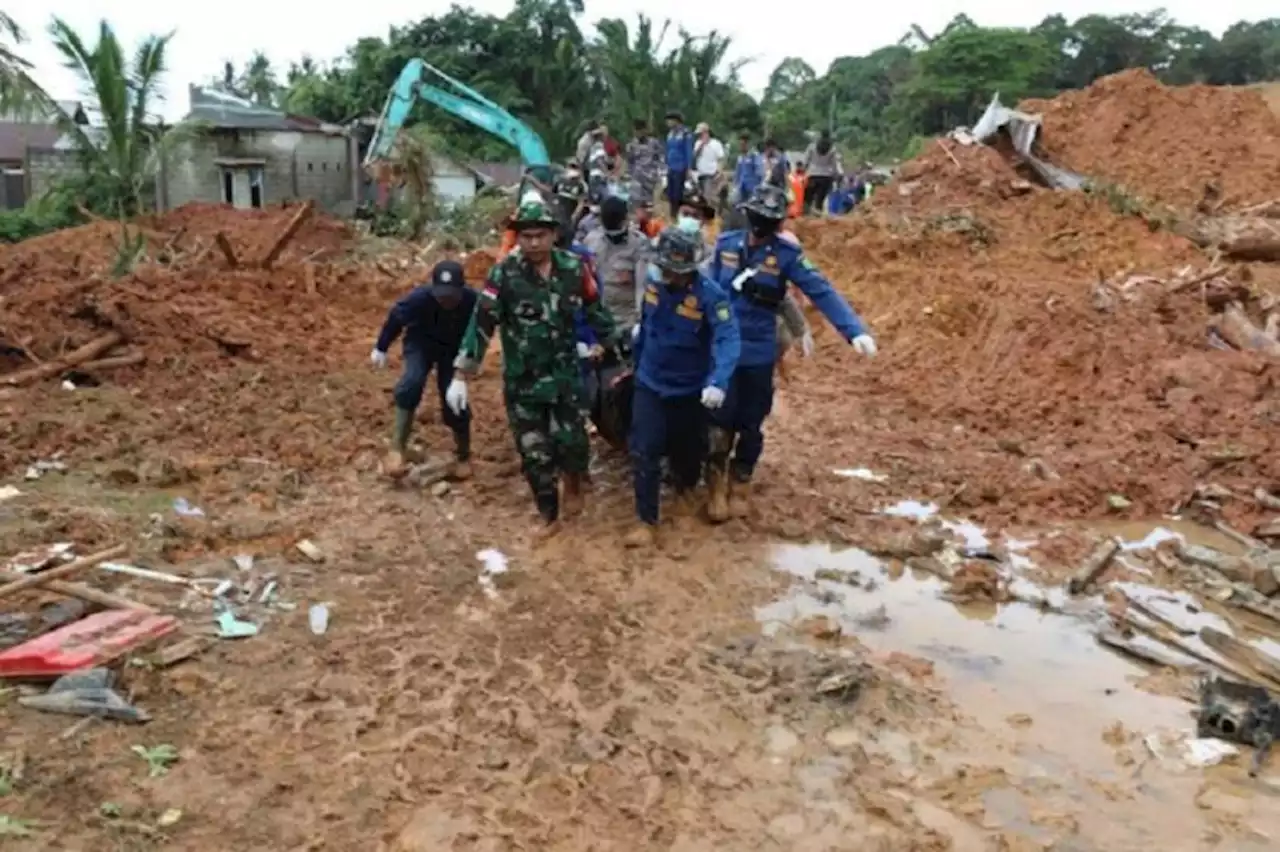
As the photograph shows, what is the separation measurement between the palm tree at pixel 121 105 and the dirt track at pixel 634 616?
4126 millimetres

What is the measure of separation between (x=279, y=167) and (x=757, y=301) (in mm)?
25217

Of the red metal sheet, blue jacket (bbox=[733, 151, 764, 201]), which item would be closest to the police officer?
the red metal sheet

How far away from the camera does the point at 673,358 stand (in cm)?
614

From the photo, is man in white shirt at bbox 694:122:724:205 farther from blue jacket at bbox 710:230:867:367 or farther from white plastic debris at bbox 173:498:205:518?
white plastic debris at bbox 173:498:205:518

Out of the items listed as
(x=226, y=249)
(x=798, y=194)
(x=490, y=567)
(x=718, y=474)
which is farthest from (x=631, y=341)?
(x=798, y=194)

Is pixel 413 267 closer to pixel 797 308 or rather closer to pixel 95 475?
pixel 95 475

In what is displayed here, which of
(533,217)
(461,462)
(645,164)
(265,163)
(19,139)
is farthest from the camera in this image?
(19,139)

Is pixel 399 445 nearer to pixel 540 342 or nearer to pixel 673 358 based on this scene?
pixel 540 342

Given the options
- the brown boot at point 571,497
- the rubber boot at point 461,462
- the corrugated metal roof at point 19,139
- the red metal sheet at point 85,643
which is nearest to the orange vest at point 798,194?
the rubber boot at point 461,462

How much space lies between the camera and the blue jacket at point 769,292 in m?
6.32

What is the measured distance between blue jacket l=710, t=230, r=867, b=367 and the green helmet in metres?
1.13

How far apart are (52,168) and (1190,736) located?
104ft

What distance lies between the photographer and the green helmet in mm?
5832

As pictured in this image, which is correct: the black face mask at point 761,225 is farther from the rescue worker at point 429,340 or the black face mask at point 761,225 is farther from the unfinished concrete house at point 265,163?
the unfinished concrete house at point 265,163
